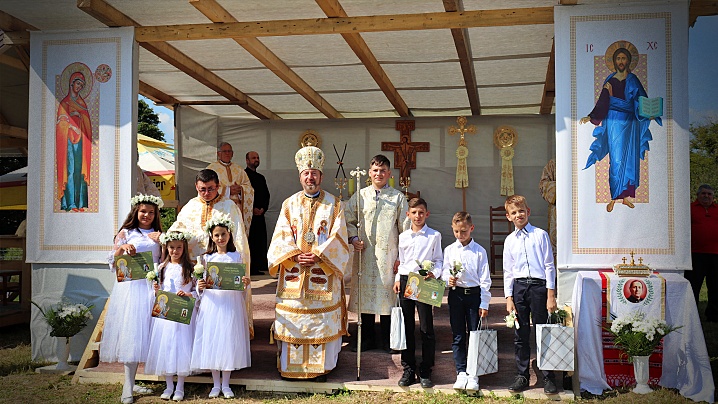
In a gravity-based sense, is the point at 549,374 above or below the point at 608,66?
below

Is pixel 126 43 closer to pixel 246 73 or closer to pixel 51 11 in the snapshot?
pixel 51 11

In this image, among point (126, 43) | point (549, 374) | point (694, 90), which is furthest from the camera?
point (694, 90)

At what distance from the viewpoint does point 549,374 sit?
5.22 metres

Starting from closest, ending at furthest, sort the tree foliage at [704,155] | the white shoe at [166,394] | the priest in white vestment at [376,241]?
the white shoe at [166,394]
the priest in white vestment at [376,241]
the tree foliage at [704,155]

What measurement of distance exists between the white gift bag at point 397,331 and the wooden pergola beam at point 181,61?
370 centimetres

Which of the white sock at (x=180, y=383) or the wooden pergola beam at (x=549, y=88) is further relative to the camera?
the wooden pergola beam at (x=549, y=88)

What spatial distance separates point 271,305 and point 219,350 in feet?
6.69

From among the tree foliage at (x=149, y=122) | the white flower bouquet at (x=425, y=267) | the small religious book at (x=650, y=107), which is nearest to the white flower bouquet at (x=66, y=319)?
the white flower bouquet at (x=425, y=267)

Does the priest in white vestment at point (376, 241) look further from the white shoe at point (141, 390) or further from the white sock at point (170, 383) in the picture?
the white shoe at point (141, 390)

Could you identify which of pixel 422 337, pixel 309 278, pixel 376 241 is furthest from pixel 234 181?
pixel 422 337

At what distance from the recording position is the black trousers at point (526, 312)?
17.0ft

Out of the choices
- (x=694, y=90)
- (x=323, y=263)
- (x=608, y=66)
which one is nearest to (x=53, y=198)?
(x=323, y=263)

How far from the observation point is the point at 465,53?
7.48m

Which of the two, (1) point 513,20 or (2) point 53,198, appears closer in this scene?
(1) point 513,20
